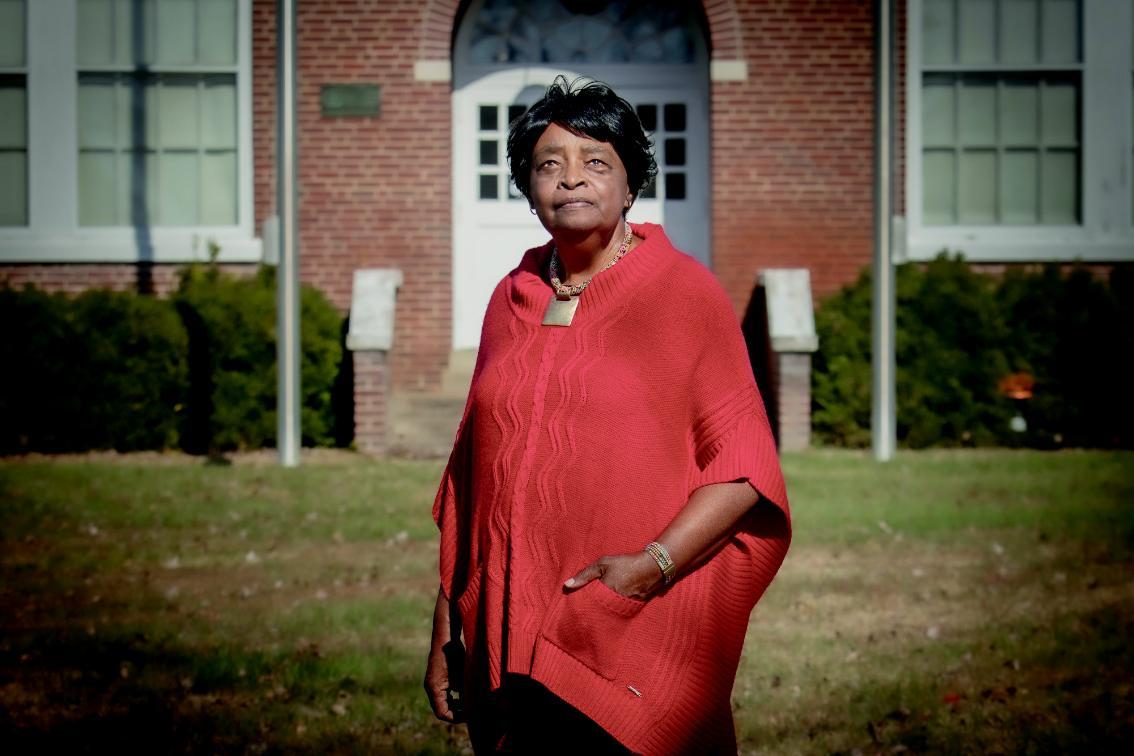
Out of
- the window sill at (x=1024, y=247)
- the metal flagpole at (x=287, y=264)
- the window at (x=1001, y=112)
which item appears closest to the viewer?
the metal flagpole at (x=287, y=264)

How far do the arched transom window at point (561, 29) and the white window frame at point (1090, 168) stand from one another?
235 cm

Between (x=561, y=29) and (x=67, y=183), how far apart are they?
16.3 feet

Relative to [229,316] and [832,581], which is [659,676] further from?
[229,316]

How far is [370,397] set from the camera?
10961mm

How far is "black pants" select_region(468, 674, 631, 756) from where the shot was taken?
245 centimetres

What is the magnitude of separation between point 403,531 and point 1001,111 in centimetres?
A: 843

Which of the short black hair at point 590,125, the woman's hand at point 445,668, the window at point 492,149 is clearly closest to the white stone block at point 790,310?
the window at point 492,149

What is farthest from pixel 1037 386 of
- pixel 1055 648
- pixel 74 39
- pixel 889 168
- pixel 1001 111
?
pixel 74 39

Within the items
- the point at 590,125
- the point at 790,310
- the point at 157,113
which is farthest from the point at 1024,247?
the point at 590,125

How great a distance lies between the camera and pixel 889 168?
10.2 m

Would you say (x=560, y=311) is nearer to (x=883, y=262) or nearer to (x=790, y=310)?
(x=883, y=262)

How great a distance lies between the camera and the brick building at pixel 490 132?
42.0 feet

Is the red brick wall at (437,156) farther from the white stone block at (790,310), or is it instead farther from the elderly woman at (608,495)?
the elderly woman at (608,495)

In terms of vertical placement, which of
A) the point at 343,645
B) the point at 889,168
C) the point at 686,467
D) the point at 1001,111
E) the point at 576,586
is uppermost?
the point at 1001,111
